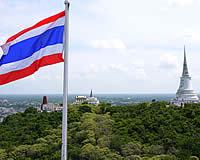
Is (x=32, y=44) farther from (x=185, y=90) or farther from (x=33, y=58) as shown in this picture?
(x=185, y=90)

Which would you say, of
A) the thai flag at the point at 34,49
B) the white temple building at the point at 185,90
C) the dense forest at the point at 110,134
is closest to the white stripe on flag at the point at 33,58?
the thai flag at the point at 34,49

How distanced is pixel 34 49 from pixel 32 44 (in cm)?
10

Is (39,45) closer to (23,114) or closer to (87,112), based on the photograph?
(87,112)

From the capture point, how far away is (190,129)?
2686cm

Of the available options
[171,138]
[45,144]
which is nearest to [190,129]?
[171,138]

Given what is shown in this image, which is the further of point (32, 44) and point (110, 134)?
point (110, 134)

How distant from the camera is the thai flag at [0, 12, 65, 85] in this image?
7375 mm

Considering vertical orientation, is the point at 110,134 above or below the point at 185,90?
below

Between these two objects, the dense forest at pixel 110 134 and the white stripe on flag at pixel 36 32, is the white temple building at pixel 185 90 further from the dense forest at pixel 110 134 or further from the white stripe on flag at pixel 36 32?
the white stripe on flag at pixel 36 32

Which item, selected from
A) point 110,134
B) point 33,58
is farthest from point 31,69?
point 110,134

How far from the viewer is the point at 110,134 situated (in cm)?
2650

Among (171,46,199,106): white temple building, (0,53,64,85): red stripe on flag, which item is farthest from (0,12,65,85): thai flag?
(171,46,199,106): white temple building

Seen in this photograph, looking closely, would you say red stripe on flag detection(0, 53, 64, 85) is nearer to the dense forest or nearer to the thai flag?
the thai flag

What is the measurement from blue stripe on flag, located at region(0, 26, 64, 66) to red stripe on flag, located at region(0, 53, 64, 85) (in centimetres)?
19
